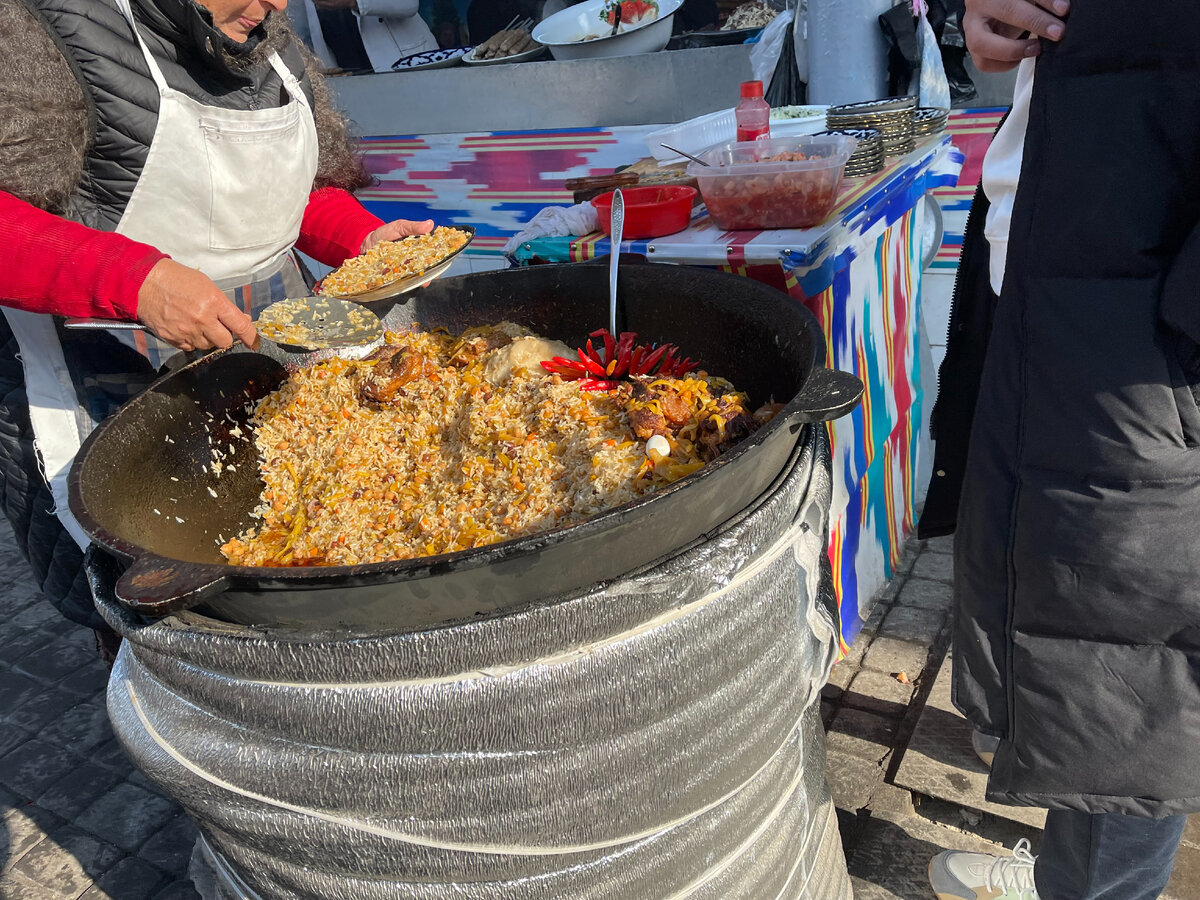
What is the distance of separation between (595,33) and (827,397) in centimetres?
423

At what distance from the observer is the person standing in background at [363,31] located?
5.84m

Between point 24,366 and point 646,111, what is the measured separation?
339cm

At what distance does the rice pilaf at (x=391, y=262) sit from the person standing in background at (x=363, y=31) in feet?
13.9

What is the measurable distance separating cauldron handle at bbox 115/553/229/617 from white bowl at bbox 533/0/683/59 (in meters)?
4.25

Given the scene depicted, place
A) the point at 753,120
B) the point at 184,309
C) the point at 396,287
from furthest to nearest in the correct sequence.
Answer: the point at 753,120, the point at 396,287, the point at 184,309

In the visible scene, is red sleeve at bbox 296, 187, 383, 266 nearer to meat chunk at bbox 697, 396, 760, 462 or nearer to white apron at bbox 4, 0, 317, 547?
white apron at bbox 4, 0, 317, 547

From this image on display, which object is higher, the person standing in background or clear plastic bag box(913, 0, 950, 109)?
the person standing in background

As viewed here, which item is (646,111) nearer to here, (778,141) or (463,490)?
(778,141)

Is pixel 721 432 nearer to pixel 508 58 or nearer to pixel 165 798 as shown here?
pixel 165 798

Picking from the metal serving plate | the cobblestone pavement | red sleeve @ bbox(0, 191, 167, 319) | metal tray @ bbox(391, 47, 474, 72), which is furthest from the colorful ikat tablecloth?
red sleeve @ bbox(0, 191, 167, 319)

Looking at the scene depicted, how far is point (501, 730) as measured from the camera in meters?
1.17

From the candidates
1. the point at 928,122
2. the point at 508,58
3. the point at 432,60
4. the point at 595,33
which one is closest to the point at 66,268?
the point at 928,122

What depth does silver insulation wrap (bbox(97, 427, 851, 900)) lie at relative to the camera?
44.9 inches

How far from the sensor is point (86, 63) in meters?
1.85
